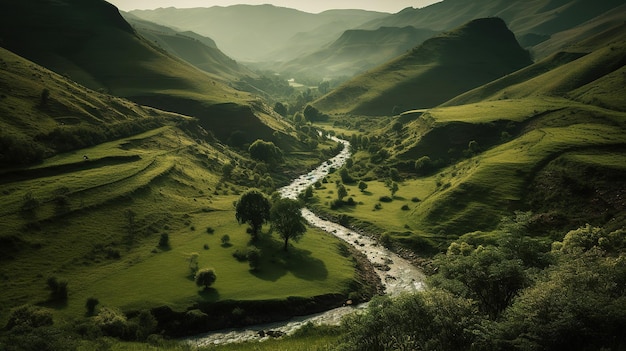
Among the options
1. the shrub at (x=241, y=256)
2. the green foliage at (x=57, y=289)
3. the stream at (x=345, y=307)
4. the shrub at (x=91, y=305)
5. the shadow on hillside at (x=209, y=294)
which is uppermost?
the green foliage at (x=57, y=289)

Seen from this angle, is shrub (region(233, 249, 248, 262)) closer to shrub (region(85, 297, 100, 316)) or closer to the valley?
the valley

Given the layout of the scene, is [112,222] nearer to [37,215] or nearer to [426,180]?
[37,215]

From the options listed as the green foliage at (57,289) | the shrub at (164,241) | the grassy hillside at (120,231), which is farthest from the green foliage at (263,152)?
the green foliage at (57,289)

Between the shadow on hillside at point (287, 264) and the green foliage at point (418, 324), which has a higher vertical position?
the green foliage at point (418, 324)

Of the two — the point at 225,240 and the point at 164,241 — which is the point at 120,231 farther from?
the point at 225,240

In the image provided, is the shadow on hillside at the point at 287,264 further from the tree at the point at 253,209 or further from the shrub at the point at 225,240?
the shrub at the point at 225,240

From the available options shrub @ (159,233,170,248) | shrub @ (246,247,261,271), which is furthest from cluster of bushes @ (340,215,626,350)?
shrub @ (159,233,170,248)

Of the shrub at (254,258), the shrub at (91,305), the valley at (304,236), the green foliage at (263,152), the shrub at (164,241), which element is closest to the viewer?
the valley at (304,236)
